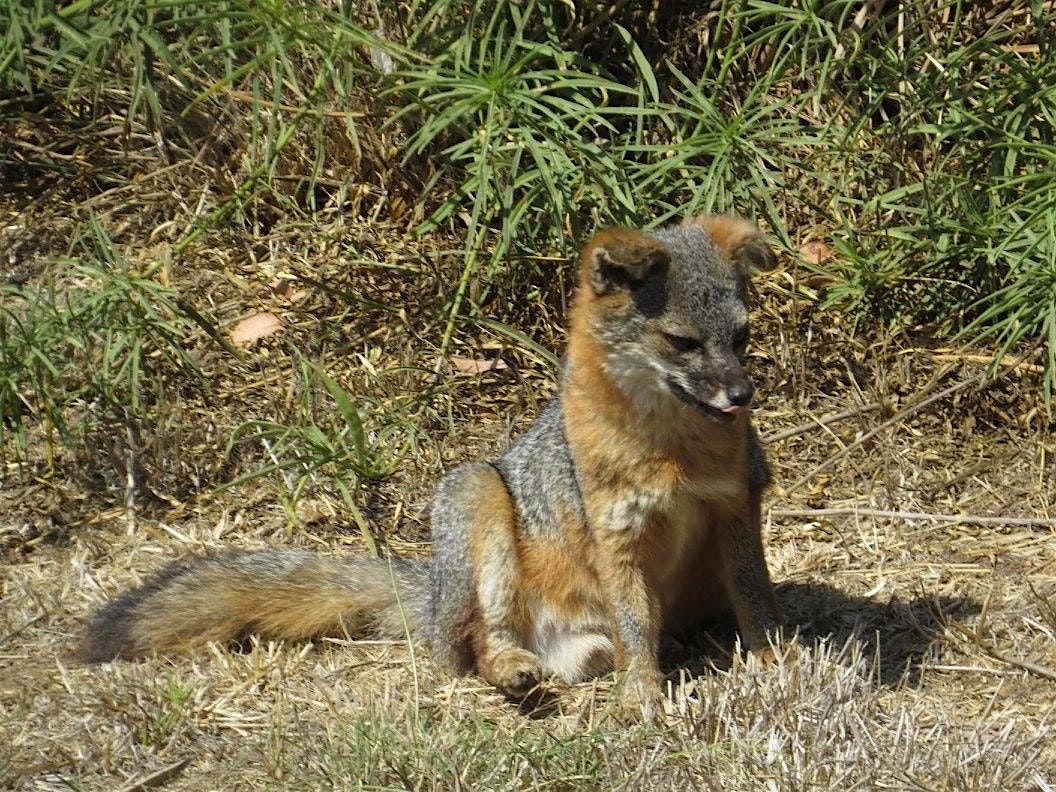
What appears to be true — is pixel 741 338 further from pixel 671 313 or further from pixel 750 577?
pixel 750 577

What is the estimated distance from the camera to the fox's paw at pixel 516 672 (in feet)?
15.8

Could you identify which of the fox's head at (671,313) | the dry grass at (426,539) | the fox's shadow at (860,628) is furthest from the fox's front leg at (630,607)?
the fox's head at (671,313)

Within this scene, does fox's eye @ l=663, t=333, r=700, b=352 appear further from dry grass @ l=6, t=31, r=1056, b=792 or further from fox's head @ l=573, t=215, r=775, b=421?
dry grass @ l=6, t=31, r=1056, b=792

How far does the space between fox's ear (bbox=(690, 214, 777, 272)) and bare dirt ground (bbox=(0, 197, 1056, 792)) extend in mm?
1260

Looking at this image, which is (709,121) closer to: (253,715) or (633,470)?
(633,470)

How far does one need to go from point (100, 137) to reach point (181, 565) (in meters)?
2.84

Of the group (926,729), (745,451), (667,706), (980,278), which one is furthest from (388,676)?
(980,278)

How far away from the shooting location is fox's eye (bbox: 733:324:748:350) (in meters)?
4.64

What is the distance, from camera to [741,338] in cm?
466

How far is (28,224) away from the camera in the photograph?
7.11 meters

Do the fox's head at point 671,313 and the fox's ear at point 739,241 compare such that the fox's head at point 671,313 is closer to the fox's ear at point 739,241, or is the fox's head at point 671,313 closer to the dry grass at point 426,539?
the fox's ear at point 739,241

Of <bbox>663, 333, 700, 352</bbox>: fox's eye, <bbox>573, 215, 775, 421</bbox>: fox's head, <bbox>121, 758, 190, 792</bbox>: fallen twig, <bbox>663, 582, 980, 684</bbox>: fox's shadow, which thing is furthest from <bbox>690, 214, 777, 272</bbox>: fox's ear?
<bbox>121, 758, 190, 792</bbox>: fallen twig

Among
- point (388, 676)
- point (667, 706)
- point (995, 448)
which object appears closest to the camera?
point (667, 706)

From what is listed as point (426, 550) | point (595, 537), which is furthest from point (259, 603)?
point (595, 537)
